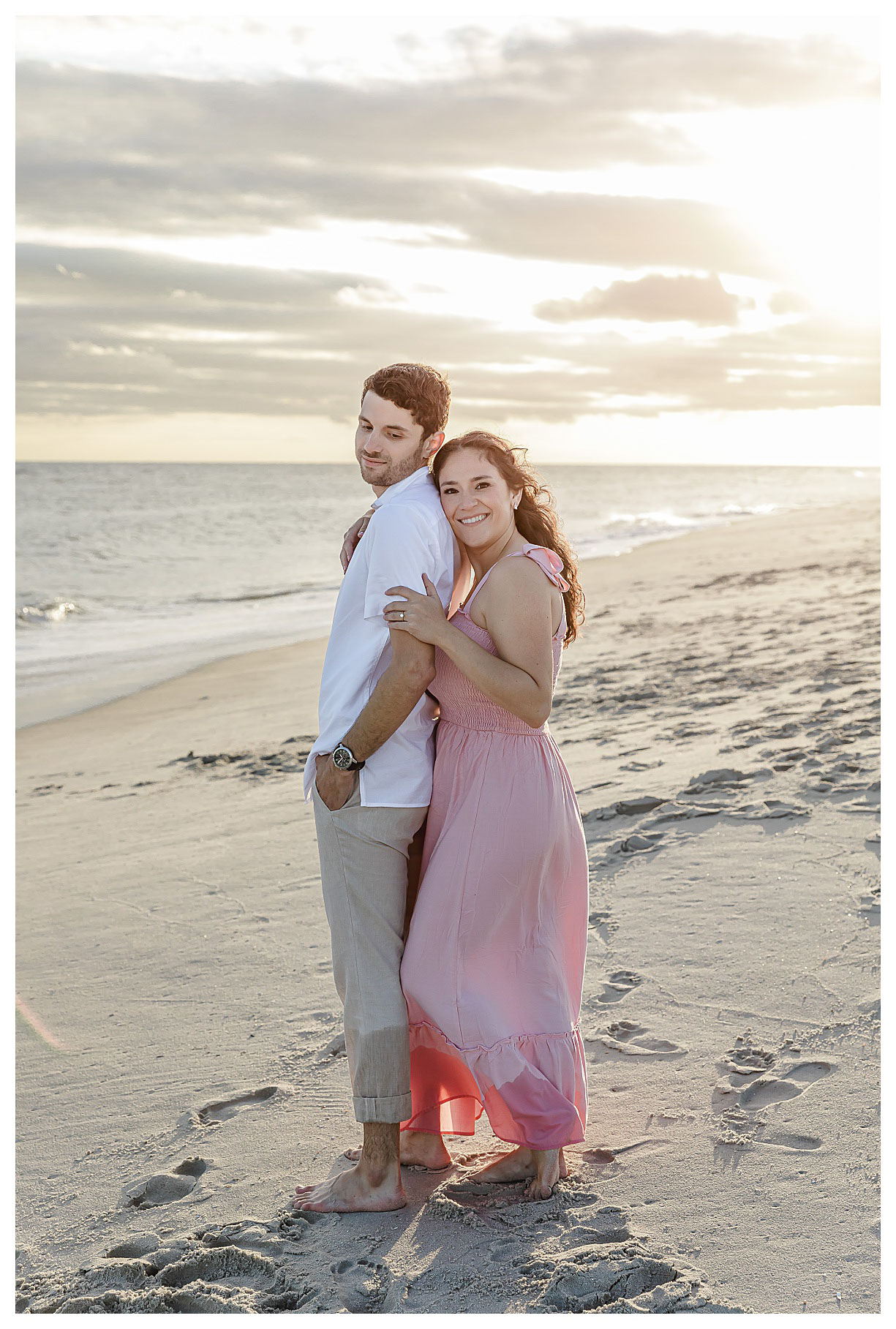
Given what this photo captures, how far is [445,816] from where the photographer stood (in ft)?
10.0

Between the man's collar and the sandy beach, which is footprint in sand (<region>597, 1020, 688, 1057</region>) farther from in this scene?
the man's collar

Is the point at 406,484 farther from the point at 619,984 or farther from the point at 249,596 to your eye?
the point at 249,596

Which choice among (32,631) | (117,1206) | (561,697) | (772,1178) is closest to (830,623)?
(561,697)

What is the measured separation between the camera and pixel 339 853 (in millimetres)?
3006

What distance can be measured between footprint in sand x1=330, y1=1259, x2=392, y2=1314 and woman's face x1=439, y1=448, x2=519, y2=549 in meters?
1.84

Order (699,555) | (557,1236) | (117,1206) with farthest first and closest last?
1. (699,555)
2. (117,1206)
3. (557,1236)

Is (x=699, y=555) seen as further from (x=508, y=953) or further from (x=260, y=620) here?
(x=508, y=953)

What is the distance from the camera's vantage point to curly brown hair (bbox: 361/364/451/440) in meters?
2.99

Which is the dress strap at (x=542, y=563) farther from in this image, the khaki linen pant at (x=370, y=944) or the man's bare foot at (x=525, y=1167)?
the man's bare foot at (x=525, y=1167)

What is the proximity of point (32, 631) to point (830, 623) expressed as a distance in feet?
34.5

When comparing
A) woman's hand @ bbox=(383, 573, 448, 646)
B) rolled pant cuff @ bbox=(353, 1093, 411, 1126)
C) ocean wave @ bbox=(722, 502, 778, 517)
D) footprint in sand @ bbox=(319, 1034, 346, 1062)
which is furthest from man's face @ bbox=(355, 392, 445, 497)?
ocean wave @ bbox=(722, 502, 778, 517)

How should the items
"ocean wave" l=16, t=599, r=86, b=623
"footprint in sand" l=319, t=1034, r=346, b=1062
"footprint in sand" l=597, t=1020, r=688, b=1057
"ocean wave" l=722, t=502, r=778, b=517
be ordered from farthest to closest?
"ocean wave" l=722, t=502, r=778, b=517, "ocean wave" l=16, t=599, r=86, b=623, "footprint in sand" l=319, t=1034, r=346, b=1062, "footprint in sand" l=597, t=1020, r=688, b=1057

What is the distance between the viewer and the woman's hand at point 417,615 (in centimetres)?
286

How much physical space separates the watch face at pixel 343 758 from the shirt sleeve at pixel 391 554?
1.19 feet
